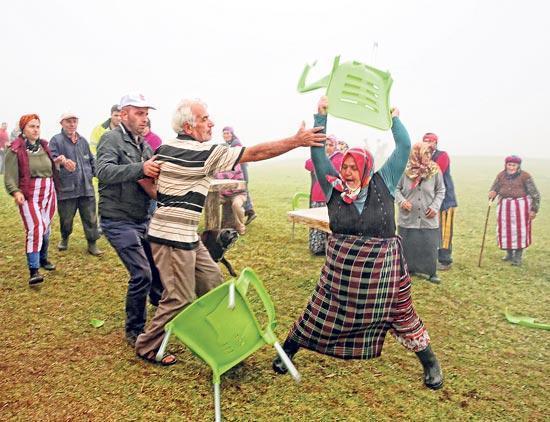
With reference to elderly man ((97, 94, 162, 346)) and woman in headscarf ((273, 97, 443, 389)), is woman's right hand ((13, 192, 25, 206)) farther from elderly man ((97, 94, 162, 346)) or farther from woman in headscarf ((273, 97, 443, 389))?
woman in headscarf ((273, 97, 443, 389))

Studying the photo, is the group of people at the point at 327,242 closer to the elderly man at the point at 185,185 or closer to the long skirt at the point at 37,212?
the elderly man at the point at 185,185

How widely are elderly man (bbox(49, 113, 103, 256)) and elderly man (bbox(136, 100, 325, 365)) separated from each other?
10.2ft

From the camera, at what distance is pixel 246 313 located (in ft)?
9.83

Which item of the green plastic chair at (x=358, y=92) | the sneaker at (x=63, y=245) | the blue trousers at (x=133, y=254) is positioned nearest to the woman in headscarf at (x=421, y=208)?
the green plastic chair at (x=358, y=92)

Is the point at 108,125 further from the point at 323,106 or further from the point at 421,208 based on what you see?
the point at 323,106

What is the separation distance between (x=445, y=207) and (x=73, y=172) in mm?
5106

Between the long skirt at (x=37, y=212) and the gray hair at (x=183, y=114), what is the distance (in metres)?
2.87

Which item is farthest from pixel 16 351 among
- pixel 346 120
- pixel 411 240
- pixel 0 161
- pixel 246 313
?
pixel 0 161

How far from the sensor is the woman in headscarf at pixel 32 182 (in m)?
5.18

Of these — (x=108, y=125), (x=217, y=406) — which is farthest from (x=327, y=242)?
(x=108, y=125)

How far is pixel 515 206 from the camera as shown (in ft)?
24.7

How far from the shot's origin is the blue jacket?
609 centimetres

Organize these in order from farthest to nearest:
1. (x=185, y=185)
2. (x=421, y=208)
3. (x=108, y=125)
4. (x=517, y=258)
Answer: (x=517, y=258) → (x=108, y=125) → (x=421, y=208) → (x=185, y=185)

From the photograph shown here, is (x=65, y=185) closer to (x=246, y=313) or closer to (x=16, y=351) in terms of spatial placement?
(x=16, y=351)
